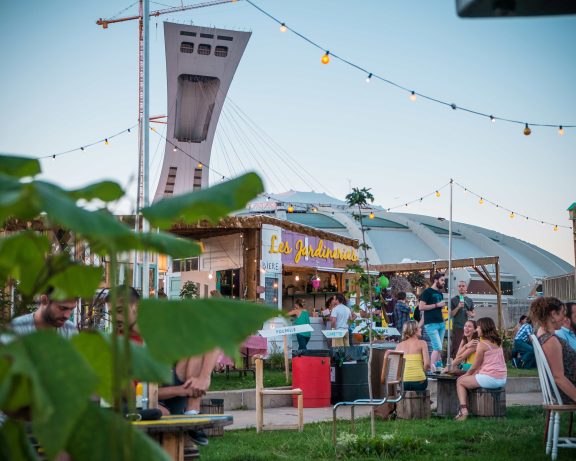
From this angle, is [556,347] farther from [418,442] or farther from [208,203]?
[208,203]

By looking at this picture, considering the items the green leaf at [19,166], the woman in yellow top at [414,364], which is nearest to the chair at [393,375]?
the woman in yellow top at [414,364]

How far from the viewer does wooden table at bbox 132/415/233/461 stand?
13.1 feet

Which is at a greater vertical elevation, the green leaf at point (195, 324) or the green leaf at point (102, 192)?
the green leaf at point (102, 192)

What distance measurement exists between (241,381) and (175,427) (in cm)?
903

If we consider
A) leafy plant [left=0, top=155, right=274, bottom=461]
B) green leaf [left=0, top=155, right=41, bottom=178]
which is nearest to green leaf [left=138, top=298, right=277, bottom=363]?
leafy plant [left=0, top=155, right=274, bottom=461]

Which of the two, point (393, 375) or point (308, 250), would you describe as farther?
point (308, 250)

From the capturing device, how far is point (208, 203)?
36.0 inches

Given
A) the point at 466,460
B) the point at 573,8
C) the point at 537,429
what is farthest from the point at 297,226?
the point at 573,8

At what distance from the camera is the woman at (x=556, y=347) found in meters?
6.07

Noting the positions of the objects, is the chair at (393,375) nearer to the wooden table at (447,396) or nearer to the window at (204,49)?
the wooden table at (447,396)

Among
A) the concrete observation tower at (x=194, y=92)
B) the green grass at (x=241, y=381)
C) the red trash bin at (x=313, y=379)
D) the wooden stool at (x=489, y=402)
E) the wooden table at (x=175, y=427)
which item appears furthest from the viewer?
the concrete observation tower at (x=194, y=92)

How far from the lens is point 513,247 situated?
43.2 metres

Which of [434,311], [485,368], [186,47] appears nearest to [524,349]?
[434,311]

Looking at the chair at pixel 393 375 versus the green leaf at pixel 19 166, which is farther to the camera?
the chair at pixel 393 375
